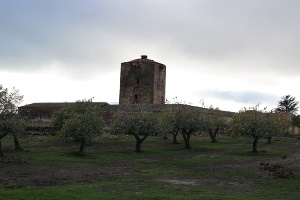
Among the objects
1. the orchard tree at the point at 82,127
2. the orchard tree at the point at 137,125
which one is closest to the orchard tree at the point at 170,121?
the orchard tree at the point at 137,125

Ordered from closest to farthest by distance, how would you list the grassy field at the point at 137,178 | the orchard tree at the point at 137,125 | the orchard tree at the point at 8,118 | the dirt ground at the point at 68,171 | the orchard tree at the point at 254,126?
1. the grassy field at the point at 137,178
2. the dirt ground at the point at 68,171
3. the orchard tree at the point at 8,118
4. the orchard tree at the point at 137,125
5. the orchard tree at the point at 254,126

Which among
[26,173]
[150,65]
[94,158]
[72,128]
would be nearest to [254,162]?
[94,158]

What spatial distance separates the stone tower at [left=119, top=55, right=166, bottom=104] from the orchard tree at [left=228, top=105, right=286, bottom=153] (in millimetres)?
40330

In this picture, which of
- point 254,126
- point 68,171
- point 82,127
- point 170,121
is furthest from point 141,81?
point 68,171

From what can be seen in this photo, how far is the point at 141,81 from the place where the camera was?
81688 millimetres

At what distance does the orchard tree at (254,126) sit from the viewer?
127ft

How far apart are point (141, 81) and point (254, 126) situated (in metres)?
44.9

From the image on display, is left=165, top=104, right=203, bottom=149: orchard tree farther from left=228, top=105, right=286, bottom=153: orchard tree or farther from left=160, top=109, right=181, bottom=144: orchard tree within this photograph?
left=228, top=105, right=286, bottom=153: orchard tree

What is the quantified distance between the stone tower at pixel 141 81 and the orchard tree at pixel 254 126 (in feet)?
132

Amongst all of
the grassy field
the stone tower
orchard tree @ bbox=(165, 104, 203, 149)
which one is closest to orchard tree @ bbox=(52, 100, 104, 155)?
the grassy field

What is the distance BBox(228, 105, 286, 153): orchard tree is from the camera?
38.8 meters

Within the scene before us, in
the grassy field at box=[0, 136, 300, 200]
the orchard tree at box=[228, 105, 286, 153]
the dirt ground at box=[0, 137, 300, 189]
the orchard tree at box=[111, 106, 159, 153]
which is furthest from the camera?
the orchard tree at box=[228, 105, 286, 153]

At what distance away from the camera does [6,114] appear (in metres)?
29.2

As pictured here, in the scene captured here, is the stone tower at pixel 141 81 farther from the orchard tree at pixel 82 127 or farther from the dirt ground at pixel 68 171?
the dirt ground at pixel 68 171
